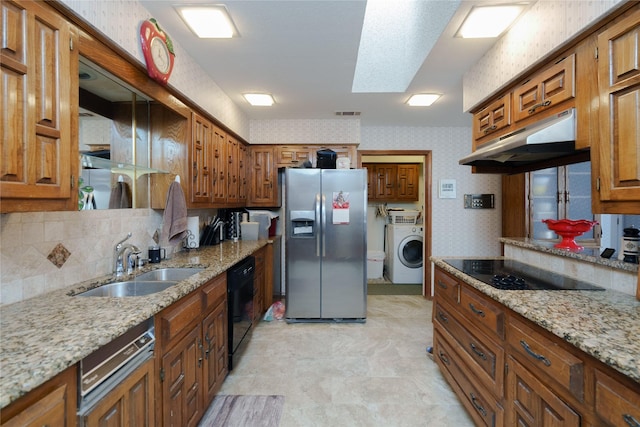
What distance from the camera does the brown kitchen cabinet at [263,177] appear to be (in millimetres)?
4027

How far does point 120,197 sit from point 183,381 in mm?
1270

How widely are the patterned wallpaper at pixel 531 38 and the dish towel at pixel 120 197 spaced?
2713 mm

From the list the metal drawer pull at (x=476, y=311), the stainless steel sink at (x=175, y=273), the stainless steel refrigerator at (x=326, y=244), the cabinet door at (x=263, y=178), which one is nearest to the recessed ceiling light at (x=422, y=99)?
the stainless steel refrigerator at (x=326, y=244)

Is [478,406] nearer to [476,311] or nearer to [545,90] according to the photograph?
[476,311]

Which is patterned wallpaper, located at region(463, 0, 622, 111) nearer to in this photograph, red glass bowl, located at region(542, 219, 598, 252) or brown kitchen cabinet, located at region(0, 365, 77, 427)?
red glass bowl, located at region(542, 219, 598, 252)

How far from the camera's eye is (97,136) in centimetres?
175

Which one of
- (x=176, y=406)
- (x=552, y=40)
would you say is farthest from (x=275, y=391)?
(x=552, y=40)

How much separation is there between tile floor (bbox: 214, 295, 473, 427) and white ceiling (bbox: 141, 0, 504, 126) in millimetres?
2470

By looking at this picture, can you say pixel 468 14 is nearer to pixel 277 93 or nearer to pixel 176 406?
pixel 277 93

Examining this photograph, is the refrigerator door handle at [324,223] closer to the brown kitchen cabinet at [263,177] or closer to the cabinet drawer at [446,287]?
the brown kitchen cabinet at [263,177]

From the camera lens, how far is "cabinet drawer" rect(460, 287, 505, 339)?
4.73ft

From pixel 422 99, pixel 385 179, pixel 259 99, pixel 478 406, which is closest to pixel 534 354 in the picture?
pixel 478 406

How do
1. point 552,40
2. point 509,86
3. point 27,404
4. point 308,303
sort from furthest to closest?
point 308,303
point 509,86
point 552,40
point 27,404

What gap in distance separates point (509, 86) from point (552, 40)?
0.44 meters
